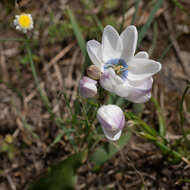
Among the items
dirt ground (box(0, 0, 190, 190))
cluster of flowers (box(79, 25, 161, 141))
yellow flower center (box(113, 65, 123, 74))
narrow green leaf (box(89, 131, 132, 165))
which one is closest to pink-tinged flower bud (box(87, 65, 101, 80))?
cluster of flowers (box(79, 25, 161, 141))

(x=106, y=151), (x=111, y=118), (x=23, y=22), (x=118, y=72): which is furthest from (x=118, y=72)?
(x=23, y=22)

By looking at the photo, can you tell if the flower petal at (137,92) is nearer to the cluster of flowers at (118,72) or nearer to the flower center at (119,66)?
the cluster of flowers at (118,72)

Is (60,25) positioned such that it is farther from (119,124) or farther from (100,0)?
(119,124)

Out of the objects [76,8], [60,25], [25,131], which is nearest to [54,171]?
[25,131]

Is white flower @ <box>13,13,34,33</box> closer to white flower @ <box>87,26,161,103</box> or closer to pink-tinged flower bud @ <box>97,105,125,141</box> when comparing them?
white flower @ <box>87,26,161,103</box>

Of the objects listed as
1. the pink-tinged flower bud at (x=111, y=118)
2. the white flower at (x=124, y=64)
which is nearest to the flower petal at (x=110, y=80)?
Result: the white flower at (x=124, y=64)

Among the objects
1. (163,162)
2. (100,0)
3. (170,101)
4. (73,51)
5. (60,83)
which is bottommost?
(163,162)
